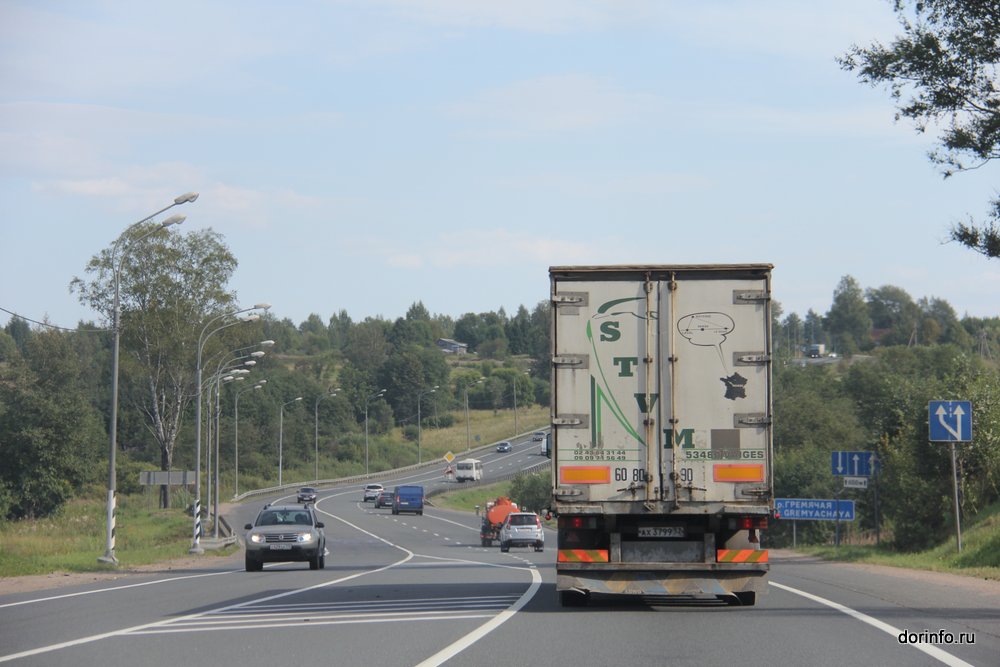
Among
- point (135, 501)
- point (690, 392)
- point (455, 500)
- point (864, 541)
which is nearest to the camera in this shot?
point (690, 392)

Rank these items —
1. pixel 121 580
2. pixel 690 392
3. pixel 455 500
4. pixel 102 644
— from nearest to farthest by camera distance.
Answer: pixel 102 644 → pixel 690 392 → pixel 121 580 → pixel 455 500

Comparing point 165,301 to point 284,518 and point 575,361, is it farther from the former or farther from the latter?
point 575,361

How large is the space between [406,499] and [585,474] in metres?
70.9

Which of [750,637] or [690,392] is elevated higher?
[690,392]

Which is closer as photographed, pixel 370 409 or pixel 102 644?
pixel 102 644

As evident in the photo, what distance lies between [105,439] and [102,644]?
9395 cm

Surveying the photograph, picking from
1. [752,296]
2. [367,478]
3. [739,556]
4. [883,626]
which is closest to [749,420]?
[752,296]

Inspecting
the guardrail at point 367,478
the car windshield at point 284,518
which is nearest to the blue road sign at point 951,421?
the car windshield at point 284,518

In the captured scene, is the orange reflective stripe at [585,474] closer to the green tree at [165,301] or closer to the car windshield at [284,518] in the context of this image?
the car windshield at [284,518]

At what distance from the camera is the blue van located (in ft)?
278

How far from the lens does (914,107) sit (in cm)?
2192

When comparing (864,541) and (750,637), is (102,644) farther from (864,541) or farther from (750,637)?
(864,541)

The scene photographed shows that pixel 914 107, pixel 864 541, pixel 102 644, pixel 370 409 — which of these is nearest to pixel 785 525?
pixel 864 541

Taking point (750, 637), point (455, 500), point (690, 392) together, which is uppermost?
point (690, 392)
